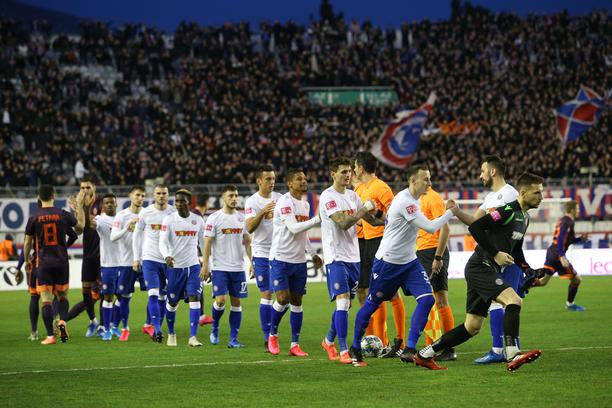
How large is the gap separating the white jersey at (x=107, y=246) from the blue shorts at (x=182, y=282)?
78.6 inches

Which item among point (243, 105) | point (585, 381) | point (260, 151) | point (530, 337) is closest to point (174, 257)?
point (530, 337)

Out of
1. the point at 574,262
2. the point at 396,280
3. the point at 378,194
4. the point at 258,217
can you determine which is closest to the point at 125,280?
the point at 258,217

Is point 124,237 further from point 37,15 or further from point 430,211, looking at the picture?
point 37,15

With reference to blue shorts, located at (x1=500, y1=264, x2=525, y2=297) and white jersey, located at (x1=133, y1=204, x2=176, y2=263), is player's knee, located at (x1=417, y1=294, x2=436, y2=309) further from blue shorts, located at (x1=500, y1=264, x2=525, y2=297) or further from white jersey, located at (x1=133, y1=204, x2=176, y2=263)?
white jersey, located at (x1=133, y1=204, x2=176, y2=263)

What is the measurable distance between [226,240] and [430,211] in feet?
11.4

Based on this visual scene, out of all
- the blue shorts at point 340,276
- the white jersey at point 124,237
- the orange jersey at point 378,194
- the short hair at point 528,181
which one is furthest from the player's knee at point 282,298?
the white jersey at point 124,237

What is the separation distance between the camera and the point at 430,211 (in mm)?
13016

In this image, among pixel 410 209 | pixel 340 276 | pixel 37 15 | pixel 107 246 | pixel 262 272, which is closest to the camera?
pixel 410 209

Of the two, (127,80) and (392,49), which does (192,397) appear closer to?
(127,80)

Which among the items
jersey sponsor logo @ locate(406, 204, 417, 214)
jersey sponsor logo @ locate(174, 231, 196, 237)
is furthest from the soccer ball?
jersey sponsor logo @ locate(174, 231, 196, 237)

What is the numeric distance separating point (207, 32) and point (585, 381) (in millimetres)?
45086

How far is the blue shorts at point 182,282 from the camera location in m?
15.1

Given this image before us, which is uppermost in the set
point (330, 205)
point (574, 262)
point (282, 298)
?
point (330, 205)

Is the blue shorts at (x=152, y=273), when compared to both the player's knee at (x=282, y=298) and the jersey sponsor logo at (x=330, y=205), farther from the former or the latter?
the jersey sponsor logo at (x=330, y=205)
